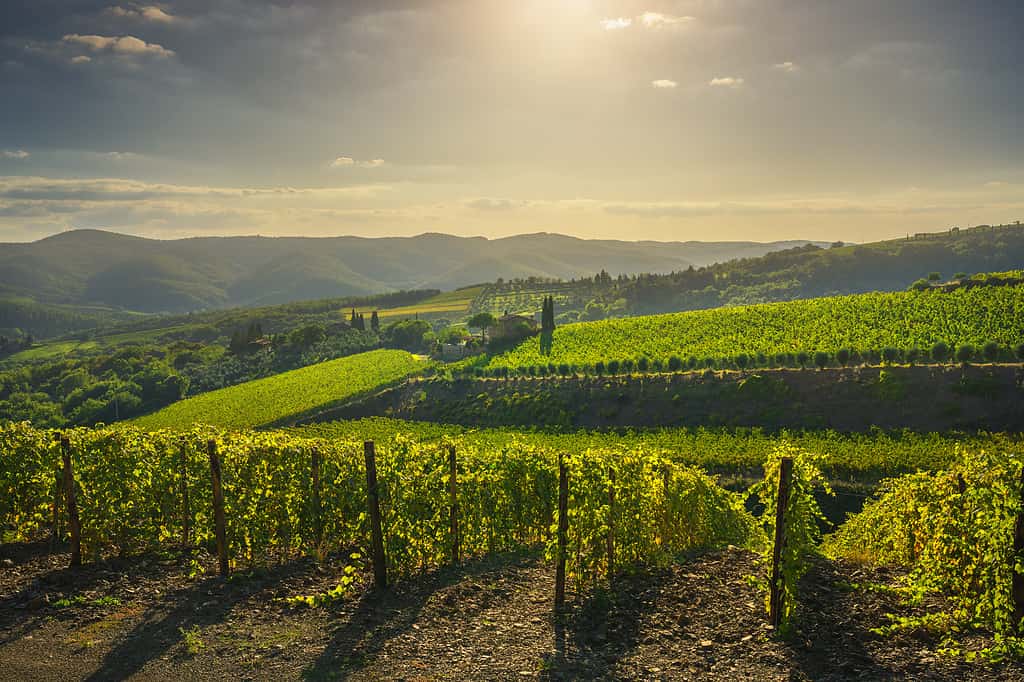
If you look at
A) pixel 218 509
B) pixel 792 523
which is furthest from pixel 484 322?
pixel 792 523

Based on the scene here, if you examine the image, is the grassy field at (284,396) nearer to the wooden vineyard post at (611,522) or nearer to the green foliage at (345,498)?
the green foliage at (345,498)

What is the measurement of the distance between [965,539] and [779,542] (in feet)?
9.21

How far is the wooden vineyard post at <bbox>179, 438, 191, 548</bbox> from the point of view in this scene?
43.5ft

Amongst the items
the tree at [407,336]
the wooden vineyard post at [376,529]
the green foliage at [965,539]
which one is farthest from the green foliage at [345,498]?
the tree at [407,336]

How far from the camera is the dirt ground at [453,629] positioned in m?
8.20

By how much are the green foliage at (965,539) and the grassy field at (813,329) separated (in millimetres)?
44451

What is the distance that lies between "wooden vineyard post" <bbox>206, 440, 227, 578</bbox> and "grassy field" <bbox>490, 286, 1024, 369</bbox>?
54011 millimetres

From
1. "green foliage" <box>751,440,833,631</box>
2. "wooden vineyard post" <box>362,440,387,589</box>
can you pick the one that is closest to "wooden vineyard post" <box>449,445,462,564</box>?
"wooden vineyard post" <box>362,440,387,589</box>

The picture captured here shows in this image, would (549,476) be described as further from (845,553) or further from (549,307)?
(549,307)

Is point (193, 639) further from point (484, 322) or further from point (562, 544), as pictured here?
point (484, 322)

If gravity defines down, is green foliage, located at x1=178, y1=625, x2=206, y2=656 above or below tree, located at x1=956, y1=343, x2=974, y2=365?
below

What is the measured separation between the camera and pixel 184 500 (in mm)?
13391

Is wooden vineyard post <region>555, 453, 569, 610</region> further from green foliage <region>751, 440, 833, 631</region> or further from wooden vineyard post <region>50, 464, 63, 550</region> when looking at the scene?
wooden vineyard post <region>50, 464, 63, 550</region>

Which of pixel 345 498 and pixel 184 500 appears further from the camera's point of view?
pixel 184 500
